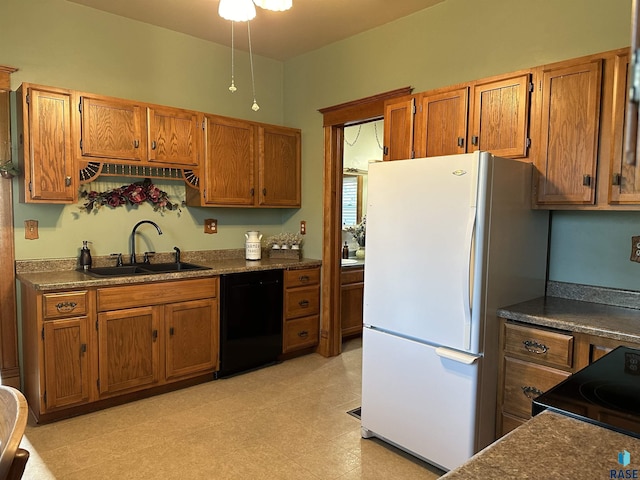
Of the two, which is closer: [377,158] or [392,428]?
[392,428]

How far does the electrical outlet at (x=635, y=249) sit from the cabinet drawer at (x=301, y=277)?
2.50 metres

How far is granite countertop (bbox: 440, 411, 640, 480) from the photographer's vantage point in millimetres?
906

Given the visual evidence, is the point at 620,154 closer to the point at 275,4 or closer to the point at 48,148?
the point at 275,4

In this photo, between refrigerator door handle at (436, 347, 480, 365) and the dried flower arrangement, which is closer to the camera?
refrigerator door handle at (436, 347, 480, 365)

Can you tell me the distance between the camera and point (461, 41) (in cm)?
310

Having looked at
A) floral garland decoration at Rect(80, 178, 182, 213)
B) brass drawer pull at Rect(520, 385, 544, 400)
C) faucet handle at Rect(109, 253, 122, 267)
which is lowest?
brass drawer pull at Rect(520, 385, 544, 400)

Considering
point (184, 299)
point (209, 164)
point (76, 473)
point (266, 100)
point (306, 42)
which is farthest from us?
point (266, 100)

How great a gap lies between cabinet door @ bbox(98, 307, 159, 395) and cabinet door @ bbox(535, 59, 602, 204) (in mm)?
2675

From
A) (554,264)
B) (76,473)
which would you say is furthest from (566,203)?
(76,473)

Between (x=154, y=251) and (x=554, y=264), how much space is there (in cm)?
303

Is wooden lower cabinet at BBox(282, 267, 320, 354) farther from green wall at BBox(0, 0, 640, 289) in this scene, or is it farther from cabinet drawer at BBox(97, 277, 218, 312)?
cabinet drawer at BBox(97, 277, 218, 312)

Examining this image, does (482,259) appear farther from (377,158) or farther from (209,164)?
(377,158)

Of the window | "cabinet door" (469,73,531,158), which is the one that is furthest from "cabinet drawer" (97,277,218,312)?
the window

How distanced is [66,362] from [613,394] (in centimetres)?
293
